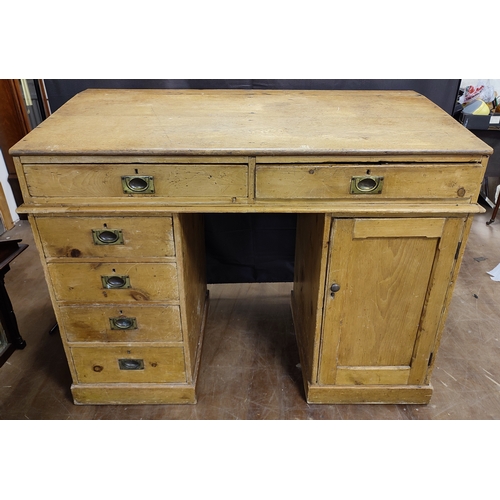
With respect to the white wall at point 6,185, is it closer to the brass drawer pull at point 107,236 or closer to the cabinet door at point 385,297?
the brass drawer pull at point 107,236

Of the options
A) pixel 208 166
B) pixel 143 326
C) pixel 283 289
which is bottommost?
pixel 283 289

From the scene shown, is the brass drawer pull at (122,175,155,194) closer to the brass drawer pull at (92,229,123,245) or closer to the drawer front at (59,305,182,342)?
A: the brass drawer pull at (92,229,123,245)

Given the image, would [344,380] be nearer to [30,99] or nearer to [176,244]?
[176,244]

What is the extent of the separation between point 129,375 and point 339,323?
871mm

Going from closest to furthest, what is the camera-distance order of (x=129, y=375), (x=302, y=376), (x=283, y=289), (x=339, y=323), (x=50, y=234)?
1. (x=50, y=234)
2. (x=339, y=323)
3. (x=129, y=375)
4. (x=302, y=376)
5. (x=283, y=289)

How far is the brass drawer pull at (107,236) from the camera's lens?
5.24 feet

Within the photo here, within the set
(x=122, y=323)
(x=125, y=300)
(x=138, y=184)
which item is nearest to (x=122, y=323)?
(x=122, y=323)

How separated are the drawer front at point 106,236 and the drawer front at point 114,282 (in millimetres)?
48

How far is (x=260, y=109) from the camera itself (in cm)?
181

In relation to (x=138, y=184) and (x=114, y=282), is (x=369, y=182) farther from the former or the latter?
(x=114, y=282)

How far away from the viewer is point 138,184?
1.52 metres

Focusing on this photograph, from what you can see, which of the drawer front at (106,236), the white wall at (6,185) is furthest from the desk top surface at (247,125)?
the white wall at (6,185)

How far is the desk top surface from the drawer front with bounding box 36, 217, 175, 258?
0.24 meters

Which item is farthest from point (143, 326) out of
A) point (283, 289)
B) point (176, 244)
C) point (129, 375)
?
point (283, 289)
